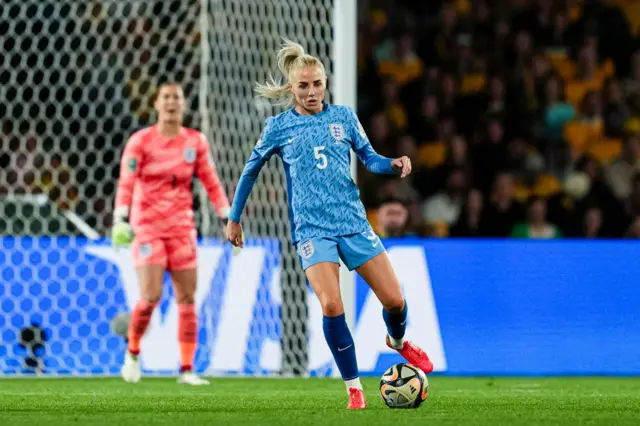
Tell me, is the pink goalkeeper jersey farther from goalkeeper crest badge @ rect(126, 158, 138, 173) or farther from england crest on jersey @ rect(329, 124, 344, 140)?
england crest on jersey @ rect(329, 124, 344, 140)

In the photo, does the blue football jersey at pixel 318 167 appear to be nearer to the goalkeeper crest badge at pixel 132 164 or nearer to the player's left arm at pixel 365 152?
the player's left arm at pixel 365 152

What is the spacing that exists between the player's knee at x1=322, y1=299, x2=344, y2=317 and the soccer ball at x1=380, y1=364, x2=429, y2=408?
379 millimetres

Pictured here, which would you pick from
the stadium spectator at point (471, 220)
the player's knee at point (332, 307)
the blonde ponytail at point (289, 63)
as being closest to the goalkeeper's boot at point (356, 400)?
the player's knee at point (332, 307)

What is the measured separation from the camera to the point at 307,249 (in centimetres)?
583

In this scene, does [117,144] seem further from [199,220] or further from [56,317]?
[56,317]

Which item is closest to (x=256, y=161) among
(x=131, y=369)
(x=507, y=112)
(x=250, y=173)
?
(x=250, y=173)

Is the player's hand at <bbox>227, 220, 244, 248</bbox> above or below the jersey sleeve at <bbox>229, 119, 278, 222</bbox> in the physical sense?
below

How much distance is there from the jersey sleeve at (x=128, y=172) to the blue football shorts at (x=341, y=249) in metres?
2.71

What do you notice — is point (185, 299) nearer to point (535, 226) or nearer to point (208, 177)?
point (208, 177)

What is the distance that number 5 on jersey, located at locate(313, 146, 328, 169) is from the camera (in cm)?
591

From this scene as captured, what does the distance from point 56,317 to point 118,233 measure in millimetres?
1395

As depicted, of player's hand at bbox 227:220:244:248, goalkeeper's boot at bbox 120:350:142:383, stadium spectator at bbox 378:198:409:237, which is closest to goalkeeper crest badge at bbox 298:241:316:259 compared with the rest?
player's hand at bbox 227:220:244:248

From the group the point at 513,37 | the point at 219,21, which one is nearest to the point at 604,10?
the point at 513,37

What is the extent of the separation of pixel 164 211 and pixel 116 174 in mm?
2293
